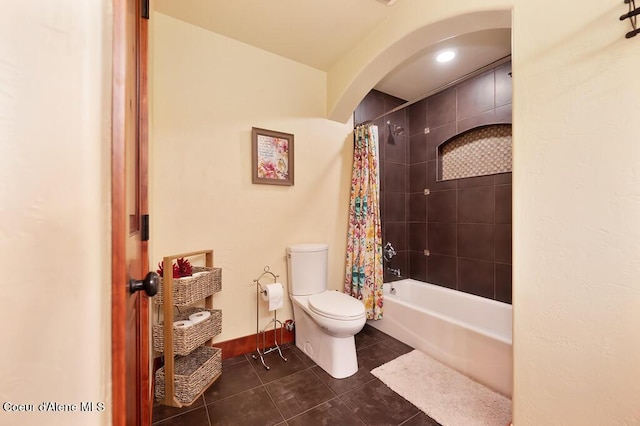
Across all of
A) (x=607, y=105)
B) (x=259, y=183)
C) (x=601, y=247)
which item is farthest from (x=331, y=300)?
(x=607, y=105)

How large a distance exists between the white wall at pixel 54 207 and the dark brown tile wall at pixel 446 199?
8.48 feet

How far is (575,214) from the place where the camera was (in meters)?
1.00

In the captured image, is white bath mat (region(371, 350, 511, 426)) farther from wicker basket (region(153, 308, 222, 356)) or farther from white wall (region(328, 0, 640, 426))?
wicker basket (region(153, 308, 222, 356))

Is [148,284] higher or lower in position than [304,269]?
higher

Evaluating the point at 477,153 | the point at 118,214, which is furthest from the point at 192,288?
the point at 477,153

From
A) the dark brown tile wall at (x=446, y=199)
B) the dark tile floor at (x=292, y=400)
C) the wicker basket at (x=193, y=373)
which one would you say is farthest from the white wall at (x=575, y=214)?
the wicker basket at (x=193, y=373)

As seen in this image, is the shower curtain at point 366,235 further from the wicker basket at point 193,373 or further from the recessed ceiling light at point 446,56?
the wicker basket at point 193,373

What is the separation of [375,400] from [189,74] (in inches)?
100

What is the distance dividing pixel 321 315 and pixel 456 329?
100 cm

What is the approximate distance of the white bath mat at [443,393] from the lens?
142 centimetres

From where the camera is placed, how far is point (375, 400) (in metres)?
1.55

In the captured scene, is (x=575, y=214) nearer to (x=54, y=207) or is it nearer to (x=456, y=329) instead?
(x=456, y=329)

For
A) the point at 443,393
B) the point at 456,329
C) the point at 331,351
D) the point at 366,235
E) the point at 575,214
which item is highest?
the point at 575,214

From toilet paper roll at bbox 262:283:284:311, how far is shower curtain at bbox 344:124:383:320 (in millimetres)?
769
